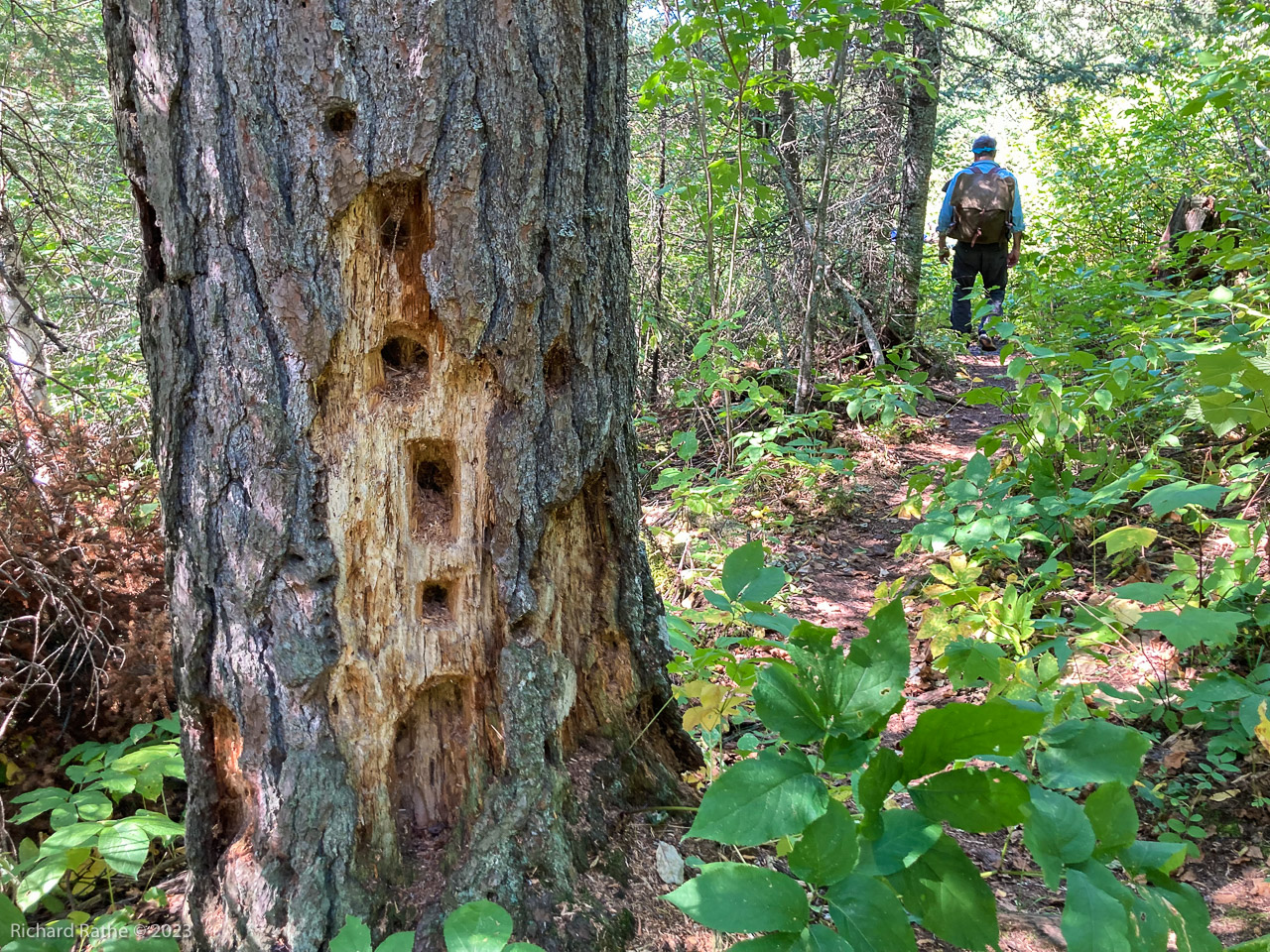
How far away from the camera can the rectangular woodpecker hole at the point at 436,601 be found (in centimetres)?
175

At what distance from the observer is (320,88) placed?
1494 mm

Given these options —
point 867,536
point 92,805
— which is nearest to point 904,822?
point 92,805

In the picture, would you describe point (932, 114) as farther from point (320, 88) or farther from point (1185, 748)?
point (320, 88)

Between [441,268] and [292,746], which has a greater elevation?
[441,268]

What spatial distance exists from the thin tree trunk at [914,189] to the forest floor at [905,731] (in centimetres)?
136

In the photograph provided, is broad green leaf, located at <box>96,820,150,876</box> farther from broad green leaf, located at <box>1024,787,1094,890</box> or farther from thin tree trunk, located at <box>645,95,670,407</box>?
thin tree trunk, located at <box>645,95,670,407</box>

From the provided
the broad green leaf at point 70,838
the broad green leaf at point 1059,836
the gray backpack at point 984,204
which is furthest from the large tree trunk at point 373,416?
the gray backpack at point 984,204

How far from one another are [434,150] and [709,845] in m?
1.72

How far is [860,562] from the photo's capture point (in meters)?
4.63

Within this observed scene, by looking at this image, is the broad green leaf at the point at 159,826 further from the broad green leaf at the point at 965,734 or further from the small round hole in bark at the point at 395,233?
the broad green leaf at the point at 965,734

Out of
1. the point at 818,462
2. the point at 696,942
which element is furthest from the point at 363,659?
the point at 818,462

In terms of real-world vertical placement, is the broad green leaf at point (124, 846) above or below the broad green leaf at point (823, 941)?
below

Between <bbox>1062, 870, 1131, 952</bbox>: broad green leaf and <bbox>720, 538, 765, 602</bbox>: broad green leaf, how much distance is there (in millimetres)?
767

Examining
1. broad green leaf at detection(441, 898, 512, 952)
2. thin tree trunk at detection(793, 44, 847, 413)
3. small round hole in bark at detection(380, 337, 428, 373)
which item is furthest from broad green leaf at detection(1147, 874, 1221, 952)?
thin tree trunk at detection(793, 44, 847, 413)
